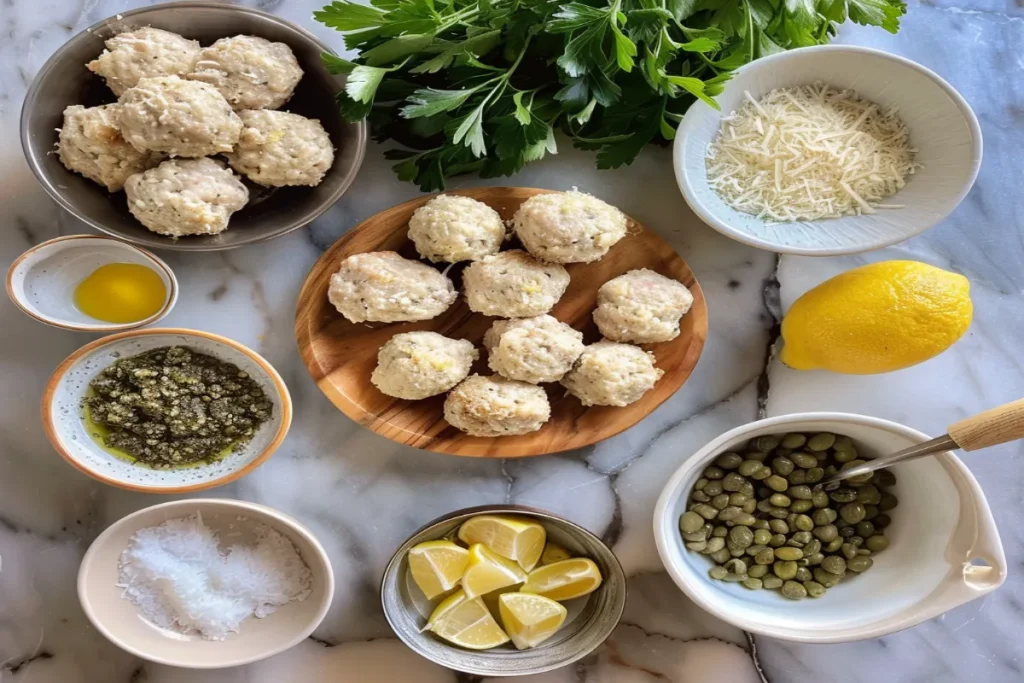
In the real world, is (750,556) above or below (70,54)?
below

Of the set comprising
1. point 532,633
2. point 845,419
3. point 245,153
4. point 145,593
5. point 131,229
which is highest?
point 245,153

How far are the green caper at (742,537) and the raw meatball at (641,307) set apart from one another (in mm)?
557

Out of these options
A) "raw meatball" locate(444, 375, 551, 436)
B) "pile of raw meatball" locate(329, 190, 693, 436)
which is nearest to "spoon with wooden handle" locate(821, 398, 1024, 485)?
"pile of raw meatball" locate(329, 190, 693, 436)

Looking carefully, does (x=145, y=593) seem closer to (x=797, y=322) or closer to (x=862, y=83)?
(x=797, y=322)

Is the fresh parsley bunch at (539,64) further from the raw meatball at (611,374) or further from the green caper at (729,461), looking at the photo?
the green caper at (729,461)

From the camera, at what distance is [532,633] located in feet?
6.61

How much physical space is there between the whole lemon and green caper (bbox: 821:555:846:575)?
20.3 inches

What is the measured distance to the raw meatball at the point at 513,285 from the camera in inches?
75.5

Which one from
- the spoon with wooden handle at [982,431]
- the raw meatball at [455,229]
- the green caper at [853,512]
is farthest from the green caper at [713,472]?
the raw meatball at [455,229]

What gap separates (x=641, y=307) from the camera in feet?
6.36

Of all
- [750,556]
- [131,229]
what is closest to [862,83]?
[750,556]

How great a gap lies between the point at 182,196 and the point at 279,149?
0.86 feet

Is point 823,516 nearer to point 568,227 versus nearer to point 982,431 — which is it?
point 982,431

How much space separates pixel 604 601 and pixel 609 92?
4.41 ft
